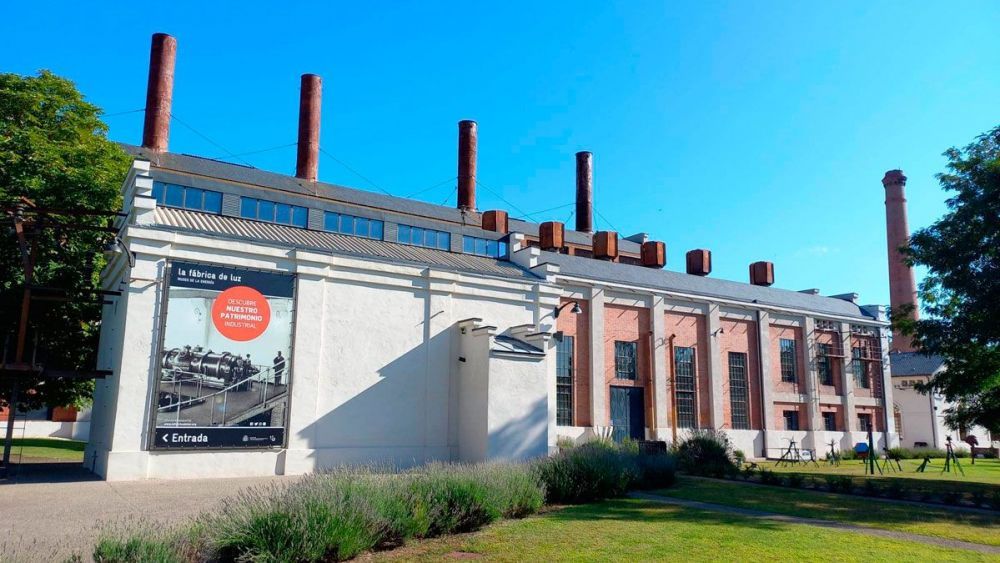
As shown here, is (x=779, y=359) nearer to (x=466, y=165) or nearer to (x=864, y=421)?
(x=864, y=421)

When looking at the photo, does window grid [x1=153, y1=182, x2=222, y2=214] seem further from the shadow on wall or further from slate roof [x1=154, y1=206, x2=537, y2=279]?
the shadow on wall

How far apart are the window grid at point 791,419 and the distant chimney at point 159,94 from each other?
122 feet

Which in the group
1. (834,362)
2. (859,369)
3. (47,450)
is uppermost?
(834,362)

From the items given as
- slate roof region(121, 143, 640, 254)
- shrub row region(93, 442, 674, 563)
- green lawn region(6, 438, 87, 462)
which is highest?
slate roof region(121, 143, 640, 254)

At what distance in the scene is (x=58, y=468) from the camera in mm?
18250

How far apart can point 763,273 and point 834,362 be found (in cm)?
765

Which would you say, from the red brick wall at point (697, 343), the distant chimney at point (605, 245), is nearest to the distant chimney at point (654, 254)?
the distant chimney at point (605, 245)

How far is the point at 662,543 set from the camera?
902 centimetres

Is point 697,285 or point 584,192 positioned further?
point 584,192

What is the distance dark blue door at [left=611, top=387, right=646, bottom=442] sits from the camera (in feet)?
94.2

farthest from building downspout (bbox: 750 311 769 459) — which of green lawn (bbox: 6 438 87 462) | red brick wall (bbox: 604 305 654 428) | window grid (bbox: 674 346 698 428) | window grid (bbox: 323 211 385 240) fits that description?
green lawn (bbox: 6 438 87 462)

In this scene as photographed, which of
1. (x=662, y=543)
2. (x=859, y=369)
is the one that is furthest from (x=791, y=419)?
(x=662, y=543)

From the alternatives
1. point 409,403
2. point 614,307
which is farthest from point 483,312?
point 614,307

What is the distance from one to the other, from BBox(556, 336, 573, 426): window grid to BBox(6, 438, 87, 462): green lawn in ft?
55.7
